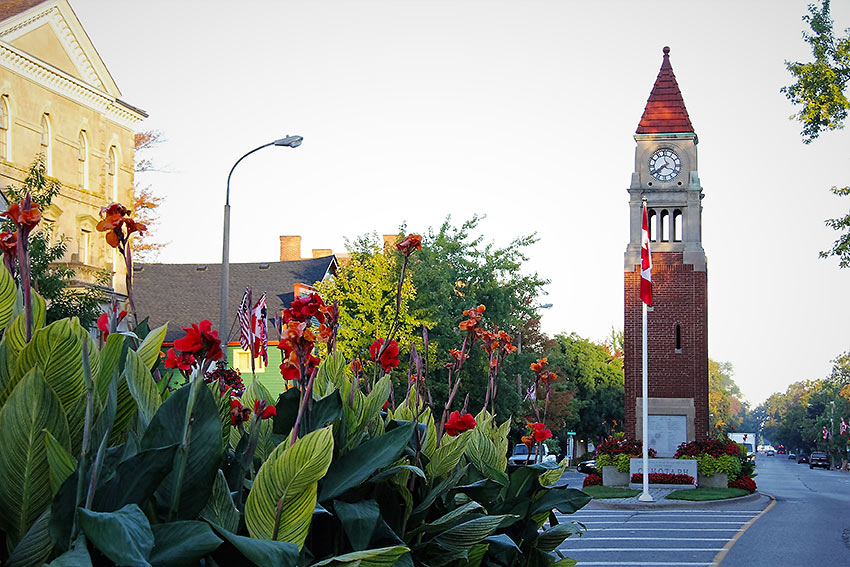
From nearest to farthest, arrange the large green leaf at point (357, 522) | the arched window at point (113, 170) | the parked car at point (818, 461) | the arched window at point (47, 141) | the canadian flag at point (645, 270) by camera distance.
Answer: the large green leaf at point (357, 522) < the arched window at point (47, 141) < the canadian flag at point (645, 270) < the arched window at point (113, 170) < the parked car at point (818, 461)

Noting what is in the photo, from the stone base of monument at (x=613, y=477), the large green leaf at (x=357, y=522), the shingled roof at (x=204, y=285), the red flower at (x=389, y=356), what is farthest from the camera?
the shingled roof at (x=204, y=285)

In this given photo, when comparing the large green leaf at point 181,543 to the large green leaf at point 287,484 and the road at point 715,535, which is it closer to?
the large green leaf at point 287,484

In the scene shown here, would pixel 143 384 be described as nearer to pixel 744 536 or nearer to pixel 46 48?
pixel 744 536

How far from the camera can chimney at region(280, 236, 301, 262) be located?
55.3m

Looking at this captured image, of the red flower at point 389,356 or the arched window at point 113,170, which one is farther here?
the arched window at point 113,170

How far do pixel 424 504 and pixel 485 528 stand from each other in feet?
0.84

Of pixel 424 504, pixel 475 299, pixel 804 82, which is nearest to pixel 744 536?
pixel 804 82

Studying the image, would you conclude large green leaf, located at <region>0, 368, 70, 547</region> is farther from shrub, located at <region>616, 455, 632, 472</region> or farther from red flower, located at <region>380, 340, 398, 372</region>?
shrub, located at <region>616, 455, 632, 472</region>

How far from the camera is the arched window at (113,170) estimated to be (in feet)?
99.8

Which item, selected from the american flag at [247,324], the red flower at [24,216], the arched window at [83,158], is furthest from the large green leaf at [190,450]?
the arched window at [83,158]

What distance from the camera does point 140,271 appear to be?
4694 centimetres

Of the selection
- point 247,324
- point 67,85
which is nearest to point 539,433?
point 247,324

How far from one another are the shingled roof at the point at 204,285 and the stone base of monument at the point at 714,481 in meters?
19.5

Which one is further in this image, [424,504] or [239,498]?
[424,504]
